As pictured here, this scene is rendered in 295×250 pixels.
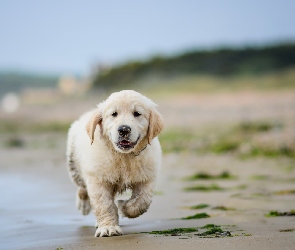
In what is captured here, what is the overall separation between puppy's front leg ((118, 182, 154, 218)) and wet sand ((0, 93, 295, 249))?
18 cm

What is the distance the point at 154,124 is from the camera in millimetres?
6555

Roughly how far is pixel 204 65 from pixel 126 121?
17.2 m

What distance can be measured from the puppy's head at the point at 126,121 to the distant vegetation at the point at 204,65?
1603 centimetres

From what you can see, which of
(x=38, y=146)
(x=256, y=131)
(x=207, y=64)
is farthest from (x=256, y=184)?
(x=207, y=64)

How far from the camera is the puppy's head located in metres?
6.23

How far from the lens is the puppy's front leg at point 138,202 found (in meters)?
6.54

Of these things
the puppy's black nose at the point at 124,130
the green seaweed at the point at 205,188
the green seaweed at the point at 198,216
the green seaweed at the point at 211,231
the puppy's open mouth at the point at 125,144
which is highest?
the green seaweed at the point at 205,188

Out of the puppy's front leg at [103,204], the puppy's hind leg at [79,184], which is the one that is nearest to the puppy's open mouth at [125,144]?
the puppy's front leg at [103,204]

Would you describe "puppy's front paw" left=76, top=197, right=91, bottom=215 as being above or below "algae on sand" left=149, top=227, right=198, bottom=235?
above

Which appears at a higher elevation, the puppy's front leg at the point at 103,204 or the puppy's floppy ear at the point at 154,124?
the puppy's floppy ear at the point at 154,124

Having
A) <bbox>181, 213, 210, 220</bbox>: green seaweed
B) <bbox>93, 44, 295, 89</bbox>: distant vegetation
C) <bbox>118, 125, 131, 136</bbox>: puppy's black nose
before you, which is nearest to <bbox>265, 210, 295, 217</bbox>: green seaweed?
<bbox>181, 213, 210, 220</bbox>: green seaweed

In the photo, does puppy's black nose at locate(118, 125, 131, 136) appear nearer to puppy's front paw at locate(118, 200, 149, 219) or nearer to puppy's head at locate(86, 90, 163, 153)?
puppy's head at locate(86, 90, 163, 153)

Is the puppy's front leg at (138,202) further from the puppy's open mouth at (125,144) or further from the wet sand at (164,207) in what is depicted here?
the puppy's open mouth at (125,144)

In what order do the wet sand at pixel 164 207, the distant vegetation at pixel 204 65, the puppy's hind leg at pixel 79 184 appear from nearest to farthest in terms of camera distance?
the wet sand at pixel 164 207, the puppy's hind leg at pixel 79 184, the distant vegetation at pixel 204 65
